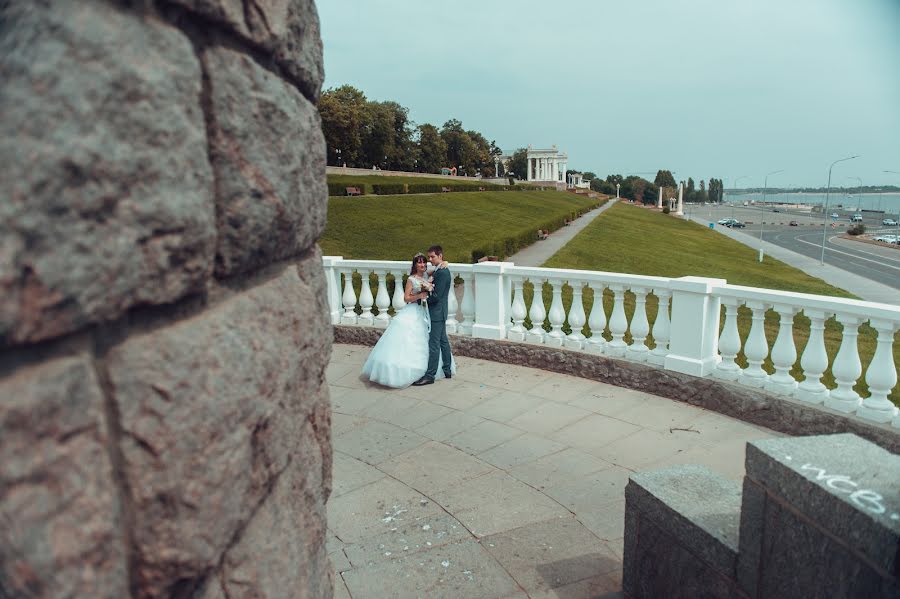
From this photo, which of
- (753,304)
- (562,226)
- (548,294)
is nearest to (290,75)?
(753,304)

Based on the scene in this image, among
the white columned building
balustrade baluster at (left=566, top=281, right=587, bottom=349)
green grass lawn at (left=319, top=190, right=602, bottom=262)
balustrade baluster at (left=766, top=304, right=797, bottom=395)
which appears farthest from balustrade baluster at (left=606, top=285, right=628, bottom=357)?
the white columned building

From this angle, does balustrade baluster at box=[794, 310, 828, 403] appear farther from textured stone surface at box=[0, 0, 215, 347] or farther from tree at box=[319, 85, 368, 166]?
tree at box=[319, 85, 368, 166]

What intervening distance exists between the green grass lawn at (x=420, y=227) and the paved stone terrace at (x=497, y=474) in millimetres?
10540

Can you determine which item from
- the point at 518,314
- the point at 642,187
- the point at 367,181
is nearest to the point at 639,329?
the point at 518,314

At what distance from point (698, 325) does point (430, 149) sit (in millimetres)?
88339

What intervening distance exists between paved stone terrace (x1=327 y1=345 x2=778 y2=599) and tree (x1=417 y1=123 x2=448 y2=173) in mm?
85894

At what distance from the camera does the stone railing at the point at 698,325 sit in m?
5.61

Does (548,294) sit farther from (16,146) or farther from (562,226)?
(562,226)

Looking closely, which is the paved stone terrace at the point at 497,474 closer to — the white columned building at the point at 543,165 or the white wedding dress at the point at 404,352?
the white wedding dress at the point at 404,352

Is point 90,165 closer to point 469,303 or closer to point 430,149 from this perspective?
point 469,303

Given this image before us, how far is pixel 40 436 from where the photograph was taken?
1077 mm

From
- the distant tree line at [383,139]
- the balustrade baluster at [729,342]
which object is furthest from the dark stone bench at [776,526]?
the distant tree line at [383,139]

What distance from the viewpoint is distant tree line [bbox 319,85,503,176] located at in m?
64.4

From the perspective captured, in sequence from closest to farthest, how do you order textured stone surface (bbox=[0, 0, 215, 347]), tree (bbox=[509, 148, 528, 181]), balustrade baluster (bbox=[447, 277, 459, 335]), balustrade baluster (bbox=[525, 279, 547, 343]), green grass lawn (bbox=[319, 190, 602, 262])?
1. textured stone surface (bbox=[0, 0, 215, 347])
2. balustrade baluster (bbox=[525, 279, 547, 343])
3. balustrade baluster (bbox=[447, 277, 459, 335])
4. green grass lawn (bbox=[319, 190, 602, 262])
5. tree (bbox=[509, 148, 528, 181])
